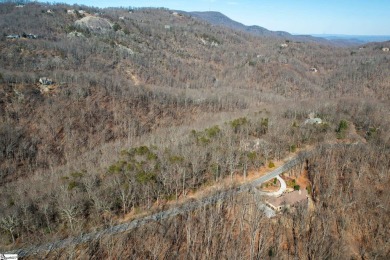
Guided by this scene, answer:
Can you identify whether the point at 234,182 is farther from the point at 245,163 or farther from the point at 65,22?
the point at 65,22

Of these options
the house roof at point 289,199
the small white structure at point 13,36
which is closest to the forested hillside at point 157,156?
the small white structure at point 13,36

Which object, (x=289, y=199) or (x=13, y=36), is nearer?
(x=289, y=199)

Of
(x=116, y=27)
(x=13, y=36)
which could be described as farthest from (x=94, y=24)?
(x=13, y=36)

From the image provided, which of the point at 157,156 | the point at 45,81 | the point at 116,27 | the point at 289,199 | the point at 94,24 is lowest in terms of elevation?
the point at 289,199

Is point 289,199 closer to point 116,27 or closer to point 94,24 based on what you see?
point 116,27

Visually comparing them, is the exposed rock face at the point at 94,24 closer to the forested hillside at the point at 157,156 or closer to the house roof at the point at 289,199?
the forested hillside at the point at 157,156

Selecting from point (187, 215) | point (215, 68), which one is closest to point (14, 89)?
point (187, 215)
